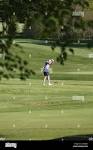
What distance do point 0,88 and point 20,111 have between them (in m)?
3.49

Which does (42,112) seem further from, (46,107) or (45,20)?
(45,20)

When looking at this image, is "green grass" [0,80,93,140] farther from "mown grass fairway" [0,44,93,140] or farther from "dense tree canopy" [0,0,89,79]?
"dense tree canopy" [0,0,89,79]

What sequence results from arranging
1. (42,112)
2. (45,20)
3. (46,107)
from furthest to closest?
(46,107), (42,112), (45,20)

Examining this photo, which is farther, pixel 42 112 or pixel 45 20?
pixel 42 112

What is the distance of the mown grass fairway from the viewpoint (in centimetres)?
1160

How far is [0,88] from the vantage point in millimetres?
16656

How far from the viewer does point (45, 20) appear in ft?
26.1

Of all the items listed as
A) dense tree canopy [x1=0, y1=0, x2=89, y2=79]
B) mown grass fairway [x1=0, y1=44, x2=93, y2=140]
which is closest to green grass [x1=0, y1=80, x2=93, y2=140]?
mown grass fairway [x1=0, y1=44, x2=93, y2=140]

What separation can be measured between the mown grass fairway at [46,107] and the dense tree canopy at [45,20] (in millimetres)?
559

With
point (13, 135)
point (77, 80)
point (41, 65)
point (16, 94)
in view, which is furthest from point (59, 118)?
point (77, 80)

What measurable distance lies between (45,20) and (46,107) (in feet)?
20.1

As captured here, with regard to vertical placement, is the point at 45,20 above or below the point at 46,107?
above

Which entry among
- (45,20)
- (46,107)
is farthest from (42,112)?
(45,20)

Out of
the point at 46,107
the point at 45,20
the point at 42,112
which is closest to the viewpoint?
the point at 45,20
